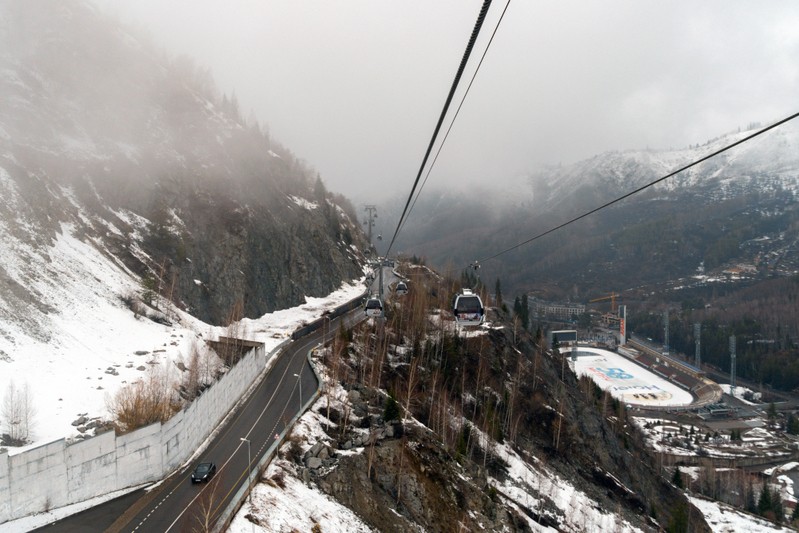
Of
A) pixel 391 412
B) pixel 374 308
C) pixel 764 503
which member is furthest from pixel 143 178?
pixel 764 503

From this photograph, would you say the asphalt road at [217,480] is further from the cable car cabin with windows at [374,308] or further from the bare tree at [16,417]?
the cable car cabin with windows at [374,308]

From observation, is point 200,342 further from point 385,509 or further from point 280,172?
point 280,172

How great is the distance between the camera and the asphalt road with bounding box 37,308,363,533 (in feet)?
92.6

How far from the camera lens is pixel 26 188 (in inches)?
2467

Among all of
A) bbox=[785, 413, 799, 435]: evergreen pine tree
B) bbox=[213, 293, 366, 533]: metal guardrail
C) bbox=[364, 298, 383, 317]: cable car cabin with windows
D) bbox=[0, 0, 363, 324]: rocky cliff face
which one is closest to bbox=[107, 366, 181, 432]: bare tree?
bbox=[213, 293, 366, 533]: metal guardrail

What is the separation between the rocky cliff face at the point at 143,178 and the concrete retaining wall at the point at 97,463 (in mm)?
20363

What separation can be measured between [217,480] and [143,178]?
73.2m

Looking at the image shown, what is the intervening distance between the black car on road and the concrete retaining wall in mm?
2573

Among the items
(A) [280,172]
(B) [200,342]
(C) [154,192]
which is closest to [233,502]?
(B) [200,342]

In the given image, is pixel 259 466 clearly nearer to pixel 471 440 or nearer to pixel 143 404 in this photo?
pixel 143 404

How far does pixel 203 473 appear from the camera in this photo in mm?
33875

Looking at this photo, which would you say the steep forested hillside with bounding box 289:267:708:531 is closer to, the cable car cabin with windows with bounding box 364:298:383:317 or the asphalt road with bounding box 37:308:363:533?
the asphalt road with bounding box 37:308:363:533

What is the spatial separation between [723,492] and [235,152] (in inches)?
5906

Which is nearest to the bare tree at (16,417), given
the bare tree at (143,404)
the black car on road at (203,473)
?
the bare tree at (143,404)
